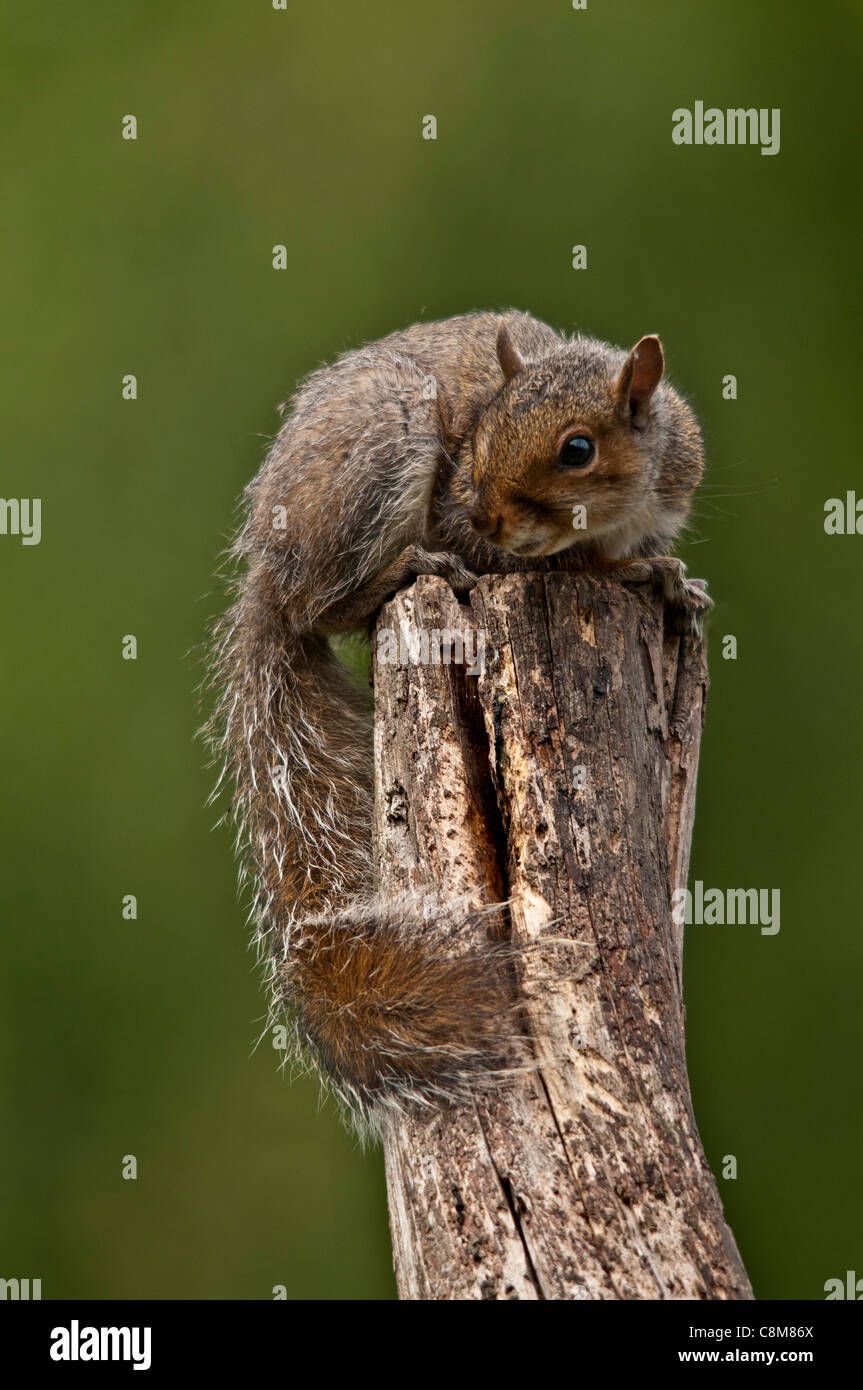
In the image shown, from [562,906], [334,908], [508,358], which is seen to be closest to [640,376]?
[508,358]

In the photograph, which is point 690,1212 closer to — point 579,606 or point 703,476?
point 579,606

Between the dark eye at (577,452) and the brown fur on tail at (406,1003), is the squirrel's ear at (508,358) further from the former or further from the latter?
the brown fur on tail at (406,1003)

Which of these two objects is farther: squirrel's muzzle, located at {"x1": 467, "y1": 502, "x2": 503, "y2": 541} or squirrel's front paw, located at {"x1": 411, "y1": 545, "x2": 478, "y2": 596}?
squirrel's front paw, located at {"x1": 411, "y1": 545, "x2": 478, "y2": 596}

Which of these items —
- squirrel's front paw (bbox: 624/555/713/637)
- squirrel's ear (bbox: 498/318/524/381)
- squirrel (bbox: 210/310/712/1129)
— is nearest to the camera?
squirrel (bbox: 210/310/712/1129)

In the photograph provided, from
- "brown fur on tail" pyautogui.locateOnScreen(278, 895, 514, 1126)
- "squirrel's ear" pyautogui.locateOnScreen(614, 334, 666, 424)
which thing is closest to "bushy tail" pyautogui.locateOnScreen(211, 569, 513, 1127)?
"brown fur on tail" pyautogui.locateOnScreen(278, 895, 514, 1126)

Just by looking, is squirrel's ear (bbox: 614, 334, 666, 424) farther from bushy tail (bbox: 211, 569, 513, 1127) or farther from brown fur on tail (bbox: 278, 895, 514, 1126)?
brown fur on tail (bbox: 278, 895, 514, 1126)

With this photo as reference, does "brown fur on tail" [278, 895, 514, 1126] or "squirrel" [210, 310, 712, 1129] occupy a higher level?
"squirrel" [210, 310, 712, 1129]

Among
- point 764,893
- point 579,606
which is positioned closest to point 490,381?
point 579,606
